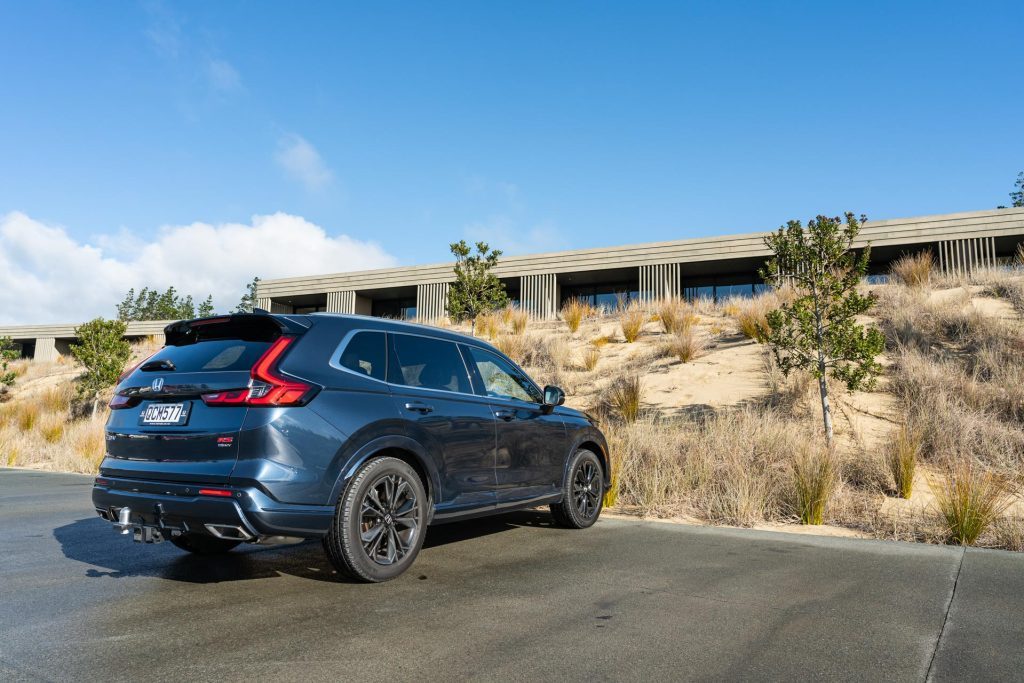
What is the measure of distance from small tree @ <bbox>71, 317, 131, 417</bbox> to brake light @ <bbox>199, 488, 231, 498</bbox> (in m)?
19.9

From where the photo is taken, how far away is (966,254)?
72.8 feet

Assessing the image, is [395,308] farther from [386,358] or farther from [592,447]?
[386,358]

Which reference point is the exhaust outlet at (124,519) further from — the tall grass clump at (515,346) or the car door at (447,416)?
the tall grass clump at (515,346)

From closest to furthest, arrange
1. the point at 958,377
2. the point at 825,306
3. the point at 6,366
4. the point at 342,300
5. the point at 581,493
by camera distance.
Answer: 1. the point at 581,493
2. the point at 825,306
3. the point at 958,377
4. the point at 6,366
5. the point at 342,300

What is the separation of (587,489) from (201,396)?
4.11 metres

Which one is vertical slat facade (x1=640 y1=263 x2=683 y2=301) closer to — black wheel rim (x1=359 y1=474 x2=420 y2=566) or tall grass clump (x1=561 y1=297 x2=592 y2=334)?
tall grass clump (x1=561 y1=297 x2=592 y2=334)

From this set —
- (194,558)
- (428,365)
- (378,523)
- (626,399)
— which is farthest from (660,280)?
(378,523)

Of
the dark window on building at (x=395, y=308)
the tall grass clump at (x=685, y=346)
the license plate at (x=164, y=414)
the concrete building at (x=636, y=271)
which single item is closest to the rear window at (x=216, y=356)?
the license plate at (x=164, y=414)

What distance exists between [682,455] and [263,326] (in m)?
6.62

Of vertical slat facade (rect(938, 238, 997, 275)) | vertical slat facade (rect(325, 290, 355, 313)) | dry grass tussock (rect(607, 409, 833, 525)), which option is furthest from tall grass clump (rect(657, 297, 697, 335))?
vertical slat facade (rect(325, 290, 355, 313))

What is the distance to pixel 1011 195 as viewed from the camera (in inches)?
1882

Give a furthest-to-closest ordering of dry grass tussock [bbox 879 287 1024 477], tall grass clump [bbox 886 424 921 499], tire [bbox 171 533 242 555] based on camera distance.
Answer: dry grass tussock [bbox 879 287 1024 477] → tall grass clump [bbox 886 424 921 499] → tire [bbox 171 533 242 555]

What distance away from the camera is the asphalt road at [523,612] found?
3.35 meters

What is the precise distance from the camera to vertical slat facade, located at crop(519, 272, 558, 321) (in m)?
28.2
